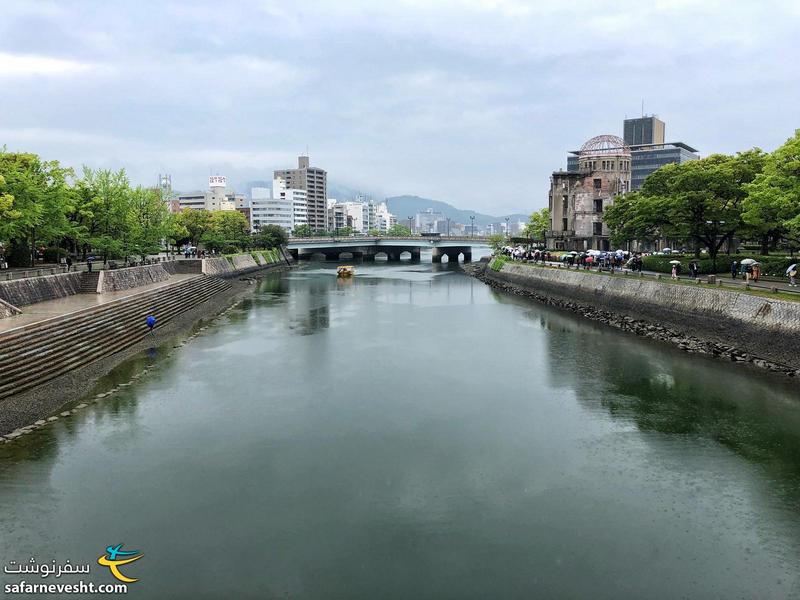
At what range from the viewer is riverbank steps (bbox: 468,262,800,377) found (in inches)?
1198

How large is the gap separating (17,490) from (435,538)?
42.6ft

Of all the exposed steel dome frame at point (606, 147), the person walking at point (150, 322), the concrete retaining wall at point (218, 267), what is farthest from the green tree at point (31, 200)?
the exposed steel dome frame at point (606, 147)

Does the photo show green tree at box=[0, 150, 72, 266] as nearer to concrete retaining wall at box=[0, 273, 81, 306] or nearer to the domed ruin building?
concrete retaining wall at box=[0, 273, 81, 306]

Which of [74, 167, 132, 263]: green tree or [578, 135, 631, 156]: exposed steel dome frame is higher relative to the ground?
[578, 135, 631, 156]: exposed steel dome frame

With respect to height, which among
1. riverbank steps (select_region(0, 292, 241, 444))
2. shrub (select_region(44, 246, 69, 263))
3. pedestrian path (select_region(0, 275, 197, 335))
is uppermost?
shrub (select_region(44, 246, 69, 263))

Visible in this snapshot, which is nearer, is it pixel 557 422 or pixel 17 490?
pixel 17 490

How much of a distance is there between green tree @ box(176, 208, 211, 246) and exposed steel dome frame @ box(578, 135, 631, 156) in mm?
74890

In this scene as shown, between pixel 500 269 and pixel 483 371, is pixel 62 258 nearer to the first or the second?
pixel 483 371

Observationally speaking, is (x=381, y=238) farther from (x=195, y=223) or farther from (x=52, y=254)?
(x=52, y=254)

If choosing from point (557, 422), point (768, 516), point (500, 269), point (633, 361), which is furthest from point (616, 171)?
point (768, 516)

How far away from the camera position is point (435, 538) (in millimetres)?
14672

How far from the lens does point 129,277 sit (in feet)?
177

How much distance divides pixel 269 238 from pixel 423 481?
117 metres

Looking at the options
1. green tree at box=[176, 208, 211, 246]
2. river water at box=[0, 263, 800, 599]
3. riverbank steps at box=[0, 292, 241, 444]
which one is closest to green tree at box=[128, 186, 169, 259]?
green tree at box=[176, 208, 211, 246]
